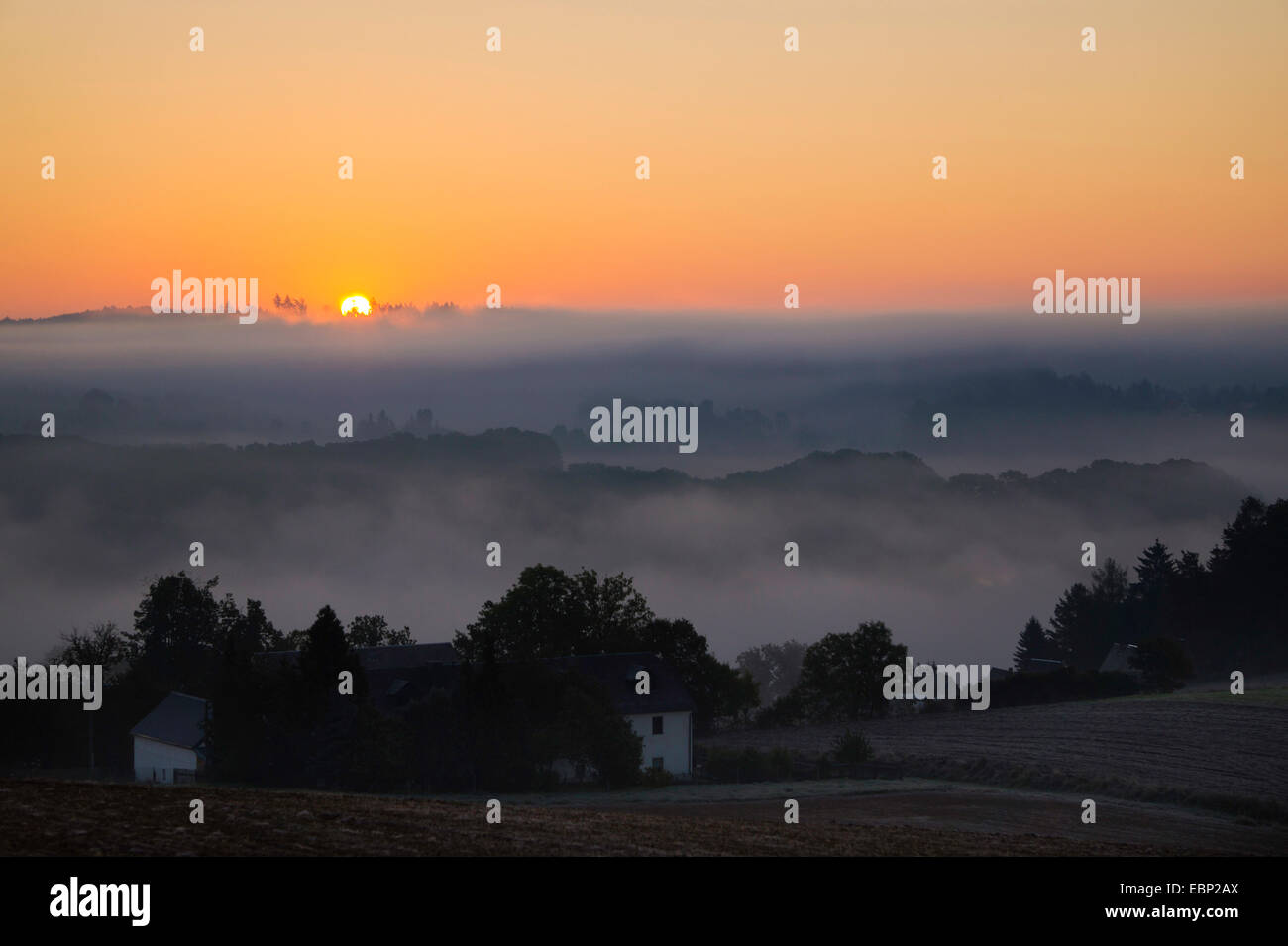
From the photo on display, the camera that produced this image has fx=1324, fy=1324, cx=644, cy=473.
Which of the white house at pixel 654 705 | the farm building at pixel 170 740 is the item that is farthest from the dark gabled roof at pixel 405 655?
the farm building at pixel 170 740

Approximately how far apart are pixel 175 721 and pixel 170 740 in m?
2.26

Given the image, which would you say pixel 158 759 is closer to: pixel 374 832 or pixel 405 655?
pixel 405 655

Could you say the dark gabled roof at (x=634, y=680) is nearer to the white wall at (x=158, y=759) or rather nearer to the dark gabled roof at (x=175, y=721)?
the dark gabled roof at (x=175, y=721)

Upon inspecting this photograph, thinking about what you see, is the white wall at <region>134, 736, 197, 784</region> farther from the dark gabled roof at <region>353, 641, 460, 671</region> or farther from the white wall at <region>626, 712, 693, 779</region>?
the white wall at <region>626, 712, 693, 779</region>

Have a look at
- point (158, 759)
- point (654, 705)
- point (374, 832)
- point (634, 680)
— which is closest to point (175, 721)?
point (158, 759)

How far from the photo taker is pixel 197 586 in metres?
96.2

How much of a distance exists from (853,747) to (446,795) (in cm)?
2583

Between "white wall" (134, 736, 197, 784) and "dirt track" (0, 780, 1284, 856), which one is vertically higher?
"dirt track" (0, 780, 1284, 856)

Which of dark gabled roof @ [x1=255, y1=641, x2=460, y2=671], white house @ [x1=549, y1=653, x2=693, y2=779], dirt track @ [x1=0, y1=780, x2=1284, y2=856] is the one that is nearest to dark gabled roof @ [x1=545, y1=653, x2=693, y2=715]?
white house @ [x1=549, y1=653, x2=693, y2=779]

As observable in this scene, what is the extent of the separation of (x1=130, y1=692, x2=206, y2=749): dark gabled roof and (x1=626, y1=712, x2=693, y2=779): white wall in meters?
23.4

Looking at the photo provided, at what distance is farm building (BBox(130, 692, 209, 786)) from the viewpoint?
6788cm

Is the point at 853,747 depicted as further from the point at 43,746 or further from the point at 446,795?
the point at 43,746

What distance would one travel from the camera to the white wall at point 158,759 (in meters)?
68.5
